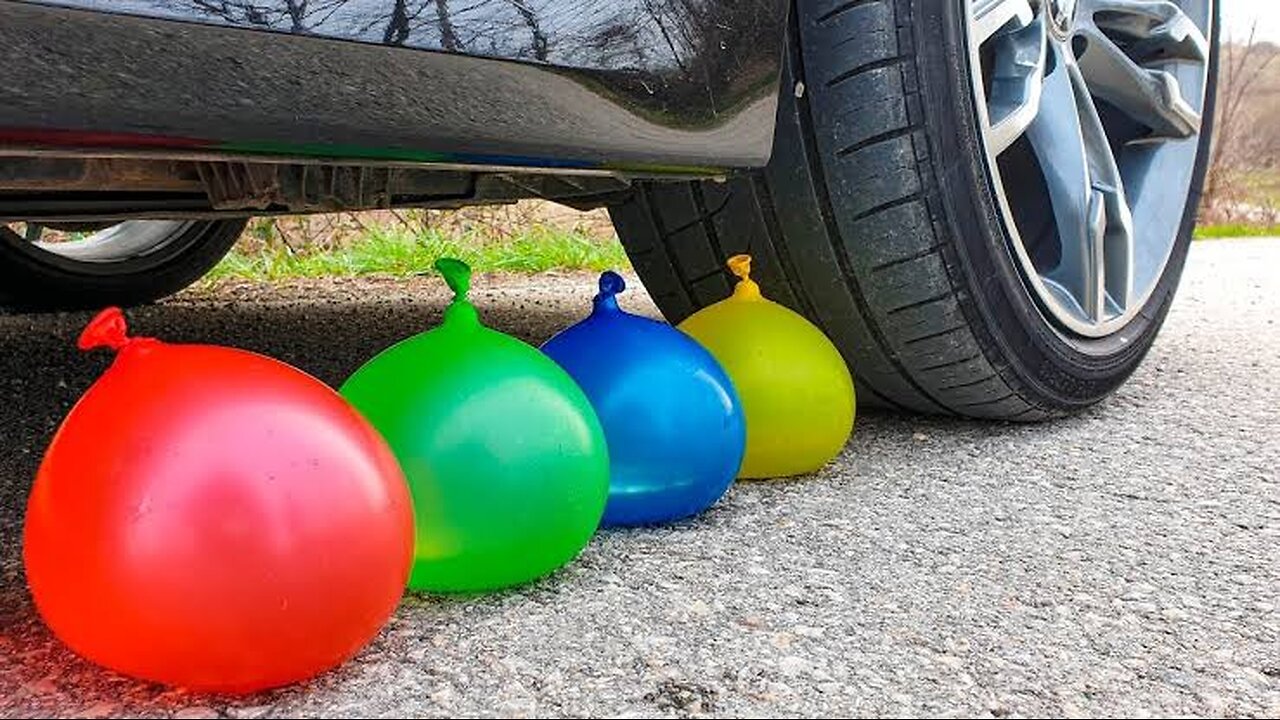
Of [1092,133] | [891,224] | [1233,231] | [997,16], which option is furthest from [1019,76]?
[1233,231]

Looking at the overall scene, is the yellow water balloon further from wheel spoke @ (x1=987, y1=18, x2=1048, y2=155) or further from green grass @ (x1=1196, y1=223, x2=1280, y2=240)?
green grass @ (x1=1196, y1=223, x2=1280, y2=240)

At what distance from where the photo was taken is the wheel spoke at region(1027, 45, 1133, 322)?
6.23 ft

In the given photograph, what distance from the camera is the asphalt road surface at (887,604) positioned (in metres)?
0.93

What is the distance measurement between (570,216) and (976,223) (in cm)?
417

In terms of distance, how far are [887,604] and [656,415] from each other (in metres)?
0.33

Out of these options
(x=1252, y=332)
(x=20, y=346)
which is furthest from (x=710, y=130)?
(x=1252, y=332)

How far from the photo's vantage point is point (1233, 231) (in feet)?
27.7

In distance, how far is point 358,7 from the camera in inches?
40.2

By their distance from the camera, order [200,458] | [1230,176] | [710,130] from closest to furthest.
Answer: [200,458]
[710,130]
[1230,176]

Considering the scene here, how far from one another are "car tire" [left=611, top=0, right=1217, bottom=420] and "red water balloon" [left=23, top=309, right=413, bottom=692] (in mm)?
842

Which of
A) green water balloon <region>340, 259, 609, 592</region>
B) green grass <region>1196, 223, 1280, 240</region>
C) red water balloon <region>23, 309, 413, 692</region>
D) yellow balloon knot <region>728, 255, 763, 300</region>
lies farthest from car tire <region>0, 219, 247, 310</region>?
green grass <region>1196, 223, 1280, 240</region>

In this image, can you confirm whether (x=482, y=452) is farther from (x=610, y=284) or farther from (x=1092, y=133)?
(x=1092, y=133)

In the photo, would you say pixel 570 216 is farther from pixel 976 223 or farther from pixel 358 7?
pixel 358 7

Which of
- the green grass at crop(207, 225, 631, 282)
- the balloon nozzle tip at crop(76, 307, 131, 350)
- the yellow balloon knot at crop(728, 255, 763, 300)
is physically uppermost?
the balloon nozzle tip at crop(76, 307, 131, 350)
